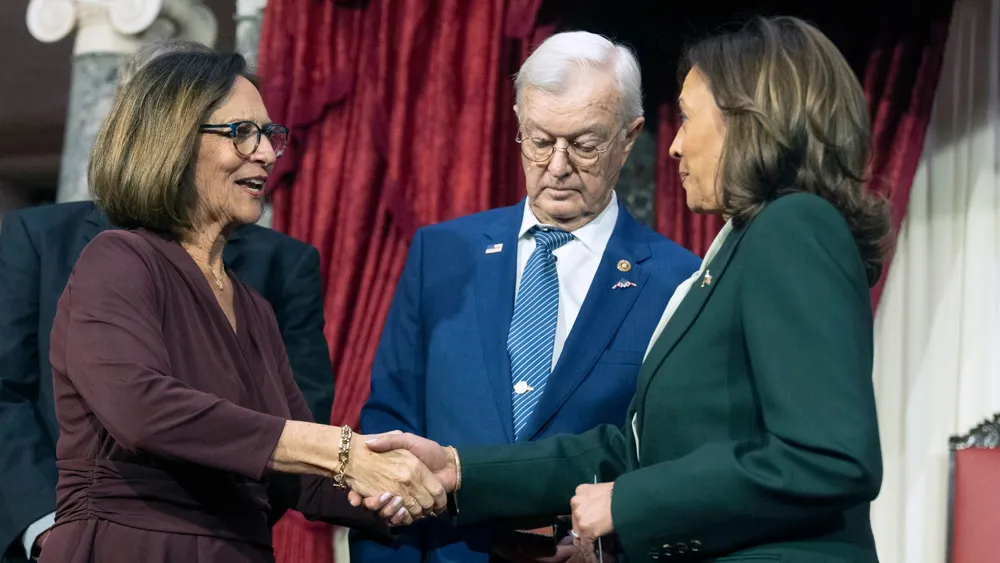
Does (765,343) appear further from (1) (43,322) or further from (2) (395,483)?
(1) (43,322)

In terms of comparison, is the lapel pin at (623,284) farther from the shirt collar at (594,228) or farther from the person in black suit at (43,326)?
the person in black suit at (43,326)

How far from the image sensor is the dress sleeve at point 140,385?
178 cm

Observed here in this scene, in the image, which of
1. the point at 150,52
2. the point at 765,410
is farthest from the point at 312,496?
the point at 765,410

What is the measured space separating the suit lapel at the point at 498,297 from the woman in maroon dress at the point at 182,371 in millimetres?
251

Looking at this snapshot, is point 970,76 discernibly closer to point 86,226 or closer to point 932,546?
point 932,546

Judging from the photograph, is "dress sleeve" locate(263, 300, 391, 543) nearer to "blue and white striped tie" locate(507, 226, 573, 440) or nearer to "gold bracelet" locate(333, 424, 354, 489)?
"gold bracelet" locate(333, 424, 354, 489)

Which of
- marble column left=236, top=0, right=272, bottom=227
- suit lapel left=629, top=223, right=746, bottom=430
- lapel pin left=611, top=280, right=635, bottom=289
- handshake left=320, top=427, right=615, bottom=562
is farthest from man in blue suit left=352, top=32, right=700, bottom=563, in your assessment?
marble column left=236, top=0, right=272, bottom=227

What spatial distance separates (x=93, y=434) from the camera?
1.85m

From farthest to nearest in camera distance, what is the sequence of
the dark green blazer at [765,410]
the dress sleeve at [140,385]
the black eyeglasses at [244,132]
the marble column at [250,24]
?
1. the marble column at [250,24]
2. the black eyeglasses at [244,132]
3. the dress sleeve at [140,385]
4. the dark green blazer at [765,410]

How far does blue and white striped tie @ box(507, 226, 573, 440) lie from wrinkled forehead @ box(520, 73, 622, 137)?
214mm

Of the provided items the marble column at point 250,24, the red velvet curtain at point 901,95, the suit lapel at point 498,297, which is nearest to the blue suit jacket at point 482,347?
the suit lapel at point 498,297

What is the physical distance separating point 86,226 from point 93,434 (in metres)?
1.01

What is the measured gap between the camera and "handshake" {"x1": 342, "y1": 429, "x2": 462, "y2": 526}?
6.82 ft

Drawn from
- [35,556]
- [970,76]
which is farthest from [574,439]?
[970,76]
